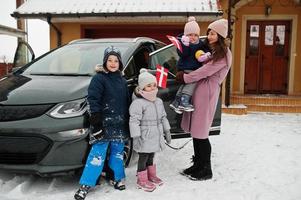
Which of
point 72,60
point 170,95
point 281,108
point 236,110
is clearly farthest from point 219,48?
point 281,108

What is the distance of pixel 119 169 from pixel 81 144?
54cm

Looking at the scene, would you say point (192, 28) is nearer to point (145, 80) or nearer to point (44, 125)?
point (145, 80)

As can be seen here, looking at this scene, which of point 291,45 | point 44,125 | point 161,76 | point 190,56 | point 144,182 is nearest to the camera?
point 44,125

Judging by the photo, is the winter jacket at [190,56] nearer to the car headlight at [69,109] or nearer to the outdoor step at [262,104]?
the car headlight at [69,109]

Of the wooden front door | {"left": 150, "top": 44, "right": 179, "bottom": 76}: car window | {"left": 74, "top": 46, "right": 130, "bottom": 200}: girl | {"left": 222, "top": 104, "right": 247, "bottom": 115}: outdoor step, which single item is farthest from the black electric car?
the wooden front door

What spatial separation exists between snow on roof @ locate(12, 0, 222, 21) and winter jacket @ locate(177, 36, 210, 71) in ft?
17.2

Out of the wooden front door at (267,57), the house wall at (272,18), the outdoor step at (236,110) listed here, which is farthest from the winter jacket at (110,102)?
the wooden front door at (267,57)

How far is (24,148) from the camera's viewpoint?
3.49m

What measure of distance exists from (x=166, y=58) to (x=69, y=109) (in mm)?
1899

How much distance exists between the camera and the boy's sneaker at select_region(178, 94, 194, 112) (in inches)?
160

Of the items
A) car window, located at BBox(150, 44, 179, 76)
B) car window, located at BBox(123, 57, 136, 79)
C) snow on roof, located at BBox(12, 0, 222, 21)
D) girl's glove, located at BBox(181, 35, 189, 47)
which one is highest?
snow on roof, located at BBox(12, 0, 222, 21)

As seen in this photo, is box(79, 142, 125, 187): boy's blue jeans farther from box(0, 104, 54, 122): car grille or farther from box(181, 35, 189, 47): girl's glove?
box(181, 35, 189, 47): girl's glove

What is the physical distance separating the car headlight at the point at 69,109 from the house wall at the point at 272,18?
307 inches

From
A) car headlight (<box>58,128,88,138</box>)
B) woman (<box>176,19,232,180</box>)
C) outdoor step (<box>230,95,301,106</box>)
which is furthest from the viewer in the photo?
outdoor step (<box>230,95,301,106</box>)
